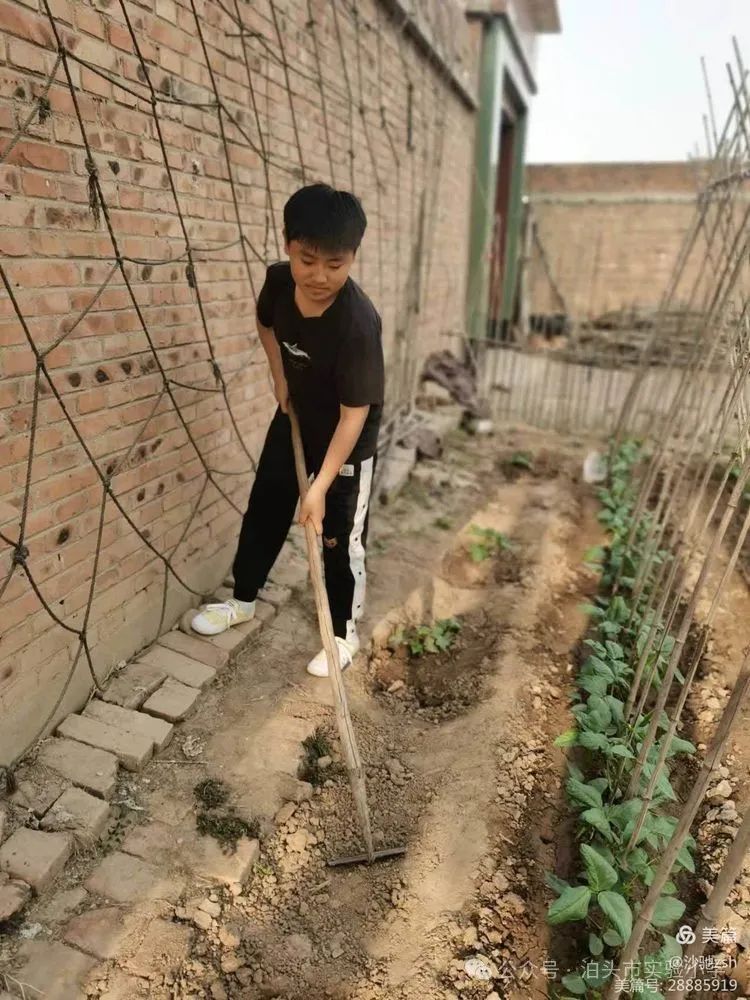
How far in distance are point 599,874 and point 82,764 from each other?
1444mm

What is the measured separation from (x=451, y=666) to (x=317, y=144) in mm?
2549

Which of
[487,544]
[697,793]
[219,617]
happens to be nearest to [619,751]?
[697,793]

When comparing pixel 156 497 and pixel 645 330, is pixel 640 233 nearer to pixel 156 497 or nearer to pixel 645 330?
pixel 645 330

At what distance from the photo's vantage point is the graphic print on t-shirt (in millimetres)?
2129

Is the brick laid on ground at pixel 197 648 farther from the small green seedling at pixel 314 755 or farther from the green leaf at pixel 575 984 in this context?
the green leaf at pixel 575 984

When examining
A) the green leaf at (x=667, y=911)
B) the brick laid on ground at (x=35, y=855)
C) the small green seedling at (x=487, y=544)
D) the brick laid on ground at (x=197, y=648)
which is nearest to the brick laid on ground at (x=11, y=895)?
the brick laid on ground at (x=35, y=855)

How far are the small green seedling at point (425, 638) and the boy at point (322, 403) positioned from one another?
32cm

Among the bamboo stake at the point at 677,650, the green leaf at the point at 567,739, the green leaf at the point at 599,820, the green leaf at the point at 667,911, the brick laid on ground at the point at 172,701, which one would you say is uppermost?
the bamboo stake at the point at 677,650

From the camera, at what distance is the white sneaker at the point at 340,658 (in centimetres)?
253

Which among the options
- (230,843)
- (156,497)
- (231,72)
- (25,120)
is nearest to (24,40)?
(25,120)

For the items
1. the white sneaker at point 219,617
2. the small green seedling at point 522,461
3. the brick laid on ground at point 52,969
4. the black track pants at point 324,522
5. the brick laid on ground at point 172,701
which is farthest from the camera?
the small green seedling at point 522,461

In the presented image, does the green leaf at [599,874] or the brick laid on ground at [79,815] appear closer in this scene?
the green leaf at [599,874]

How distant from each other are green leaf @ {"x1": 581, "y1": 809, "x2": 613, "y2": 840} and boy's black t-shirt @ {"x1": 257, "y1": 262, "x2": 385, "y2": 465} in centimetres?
125

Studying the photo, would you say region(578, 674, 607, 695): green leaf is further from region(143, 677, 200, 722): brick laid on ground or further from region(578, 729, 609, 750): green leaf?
region(143, 677, 200, 722): brick laid on ground
